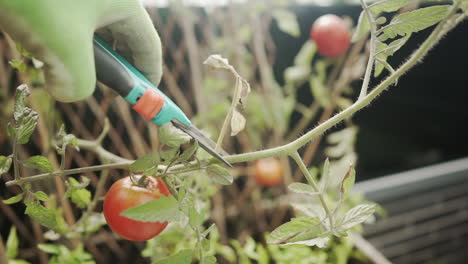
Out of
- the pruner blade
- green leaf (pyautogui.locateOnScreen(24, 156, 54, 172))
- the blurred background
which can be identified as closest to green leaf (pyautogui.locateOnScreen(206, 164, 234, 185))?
the pruner blade

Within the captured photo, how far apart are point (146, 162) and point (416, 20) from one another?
0.22 meters

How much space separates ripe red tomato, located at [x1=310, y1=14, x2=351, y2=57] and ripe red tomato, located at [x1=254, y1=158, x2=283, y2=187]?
0.99 ft

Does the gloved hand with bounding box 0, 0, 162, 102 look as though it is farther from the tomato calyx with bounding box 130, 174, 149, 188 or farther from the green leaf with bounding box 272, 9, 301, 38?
the green leaf with bounding box 272, 9, 301, 38

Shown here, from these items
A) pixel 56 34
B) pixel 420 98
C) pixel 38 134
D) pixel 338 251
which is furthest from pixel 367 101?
pixel 420 98

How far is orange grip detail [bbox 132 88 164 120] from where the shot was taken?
29 centimetres

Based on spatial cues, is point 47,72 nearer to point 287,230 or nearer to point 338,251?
point 287,230

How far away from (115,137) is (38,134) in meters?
0.17

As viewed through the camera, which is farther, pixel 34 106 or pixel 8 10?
pixel 34 106

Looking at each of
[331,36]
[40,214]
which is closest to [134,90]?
[40,214]

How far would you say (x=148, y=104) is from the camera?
0.97ft

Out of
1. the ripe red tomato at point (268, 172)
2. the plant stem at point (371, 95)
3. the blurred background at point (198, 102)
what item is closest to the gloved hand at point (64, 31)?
the plant stem at point (371, 95)

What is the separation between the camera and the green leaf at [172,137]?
28 cm

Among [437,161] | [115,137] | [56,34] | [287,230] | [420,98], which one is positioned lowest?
[437,161]

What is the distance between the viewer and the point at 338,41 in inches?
37.6
